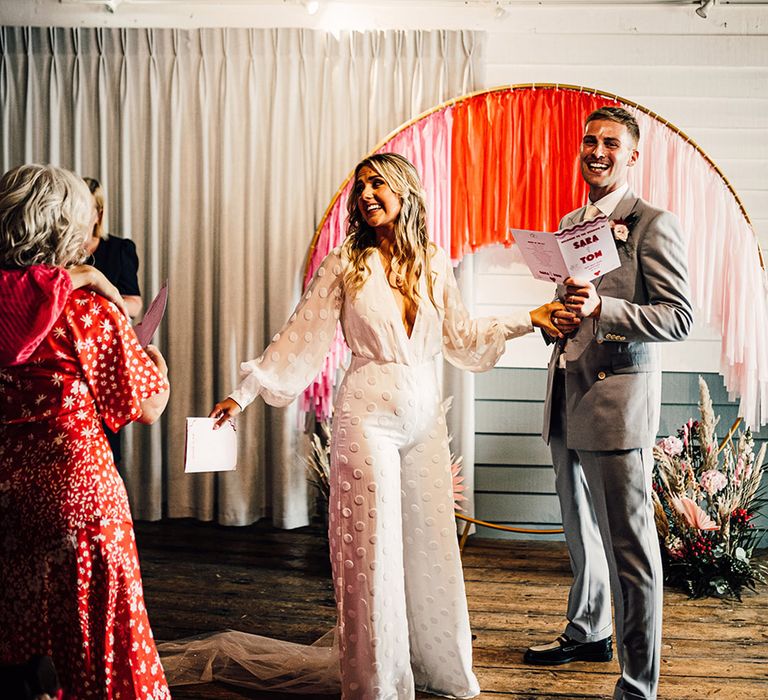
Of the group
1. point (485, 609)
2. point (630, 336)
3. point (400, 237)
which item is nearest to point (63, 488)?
point (400, 237)

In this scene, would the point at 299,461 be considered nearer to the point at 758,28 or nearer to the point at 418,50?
the point at 418,50

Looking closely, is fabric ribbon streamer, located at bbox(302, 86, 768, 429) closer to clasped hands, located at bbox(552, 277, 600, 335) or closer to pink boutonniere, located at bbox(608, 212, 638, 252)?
pink boutonniere, located at bbox(608, 212, 638, 252)

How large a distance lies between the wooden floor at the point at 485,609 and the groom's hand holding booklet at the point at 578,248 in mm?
1333

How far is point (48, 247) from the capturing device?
1776 mm

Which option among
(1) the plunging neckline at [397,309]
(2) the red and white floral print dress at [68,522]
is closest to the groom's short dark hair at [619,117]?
(1) the plunging neckline at [397,309]

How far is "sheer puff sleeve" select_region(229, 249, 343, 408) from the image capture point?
2.50 meters

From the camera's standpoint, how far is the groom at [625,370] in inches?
90.4

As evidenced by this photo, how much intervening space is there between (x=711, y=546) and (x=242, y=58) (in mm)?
3324

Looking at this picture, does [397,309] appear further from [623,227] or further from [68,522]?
[68,522]

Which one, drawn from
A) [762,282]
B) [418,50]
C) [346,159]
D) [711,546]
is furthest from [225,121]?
[711,546]

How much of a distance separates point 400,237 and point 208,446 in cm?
84

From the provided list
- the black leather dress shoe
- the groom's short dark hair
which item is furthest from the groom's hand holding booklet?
the black leather dress shoe

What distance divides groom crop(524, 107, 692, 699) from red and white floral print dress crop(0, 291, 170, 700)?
1.29 metres

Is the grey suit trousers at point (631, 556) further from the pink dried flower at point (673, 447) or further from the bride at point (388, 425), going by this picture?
the pink dried flower at point (673, 447)
